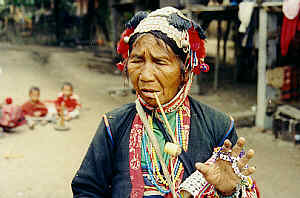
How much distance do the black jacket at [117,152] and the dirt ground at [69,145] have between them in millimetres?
2631

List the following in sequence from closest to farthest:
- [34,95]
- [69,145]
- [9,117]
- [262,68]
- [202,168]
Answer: [202,168], [69,145], [9,117], [262,68], [34,95]

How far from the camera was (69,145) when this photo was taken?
600 centimetres

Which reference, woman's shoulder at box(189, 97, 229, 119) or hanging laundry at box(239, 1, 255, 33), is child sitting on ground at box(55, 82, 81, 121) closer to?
hanging laundry at box(239, 1, 255, 33)

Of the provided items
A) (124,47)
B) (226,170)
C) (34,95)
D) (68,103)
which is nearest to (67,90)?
(68,103)

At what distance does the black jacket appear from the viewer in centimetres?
178

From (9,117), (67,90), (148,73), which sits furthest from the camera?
(67,90)

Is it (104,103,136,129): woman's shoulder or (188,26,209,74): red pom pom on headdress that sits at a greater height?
(188,26,209,74): red pom pom on headdress

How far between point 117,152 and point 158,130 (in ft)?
0.79

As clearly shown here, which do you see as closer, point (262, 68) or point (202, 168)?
point (202, 168)

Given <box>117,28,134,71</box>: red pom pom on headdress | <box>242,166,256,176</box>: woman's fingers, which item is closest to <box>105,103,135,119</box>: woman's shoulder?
<box>117,28,134,71</box>: red pom pom on headdress

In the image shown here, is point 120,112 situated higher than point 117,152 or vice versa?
point 120,112

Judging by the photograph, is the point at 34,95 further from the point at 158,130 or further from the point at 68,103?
the point at 158,130

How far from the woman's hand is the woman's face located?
16.4 inches

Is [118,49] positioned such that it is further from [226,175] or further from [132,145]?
[226,175]
